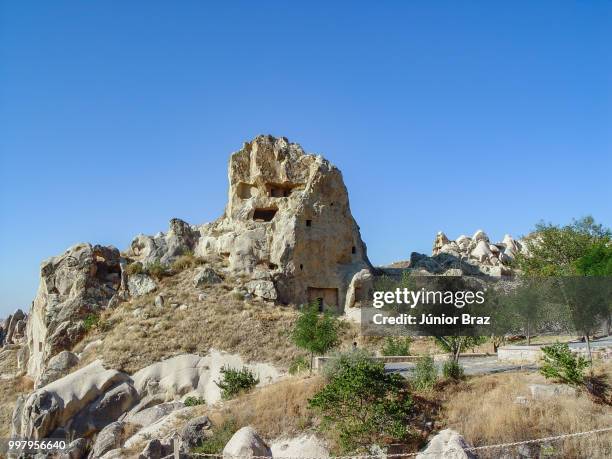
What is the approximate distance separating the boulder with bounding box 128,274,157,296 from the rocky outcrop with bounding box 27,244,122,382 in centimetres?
126

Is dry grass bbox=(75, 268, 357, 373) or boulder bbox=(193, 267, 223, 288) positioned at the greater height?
boulder bbox=(193, 267, 223, 288)

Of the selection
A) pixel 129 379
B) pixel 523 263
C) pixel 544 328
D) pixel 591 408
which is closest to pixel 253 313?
pixel 129 379

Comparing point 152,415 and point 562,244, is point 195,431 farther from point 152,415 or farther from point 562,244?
point 562,244

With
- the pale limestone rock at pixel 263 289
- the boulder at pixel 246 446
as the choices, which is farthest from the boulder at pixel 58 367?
the boulder at pixel 246 446

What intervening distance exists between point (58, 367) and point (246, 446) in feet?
54.3

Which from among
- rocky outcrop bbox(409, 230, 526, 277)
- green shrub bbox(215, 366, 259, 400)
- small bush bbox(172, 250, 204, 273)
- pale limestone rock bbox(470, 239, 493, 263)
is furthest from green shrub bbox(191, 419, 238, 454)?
pale limestone rock bbox(470, 239, 493, 263)

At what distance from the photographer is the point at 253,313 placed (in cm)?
2791

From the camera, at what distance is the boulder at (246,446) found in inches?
459

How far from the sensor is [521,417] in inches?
491

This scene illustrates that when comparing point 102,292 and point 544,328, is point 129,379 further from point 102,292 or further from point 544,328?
point 544,328

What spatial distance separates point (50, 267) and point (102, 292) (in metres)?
4.07

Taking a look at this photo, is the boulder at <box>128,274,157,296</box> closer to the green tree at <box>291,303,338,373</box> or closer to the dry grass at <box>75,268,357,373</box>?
the dry grass at <box>75,268,357,373</box>

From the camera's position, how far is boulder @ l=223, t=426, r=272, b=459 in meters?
11.7

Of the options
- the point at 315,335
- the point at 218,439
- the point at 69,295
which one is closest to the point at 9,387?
the point at 69,295
